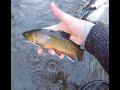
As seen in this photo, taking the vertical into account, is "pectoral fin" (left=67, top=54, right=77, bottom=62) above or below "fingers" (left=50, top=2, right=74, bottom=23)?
below

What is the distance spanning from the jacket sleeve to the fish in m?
0.11

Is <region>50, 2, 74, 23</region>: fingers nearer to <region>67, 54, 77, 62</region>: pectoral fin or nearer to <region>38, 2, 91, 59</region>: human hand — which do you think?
<region>38, 2, 91, 59</region>: human hand

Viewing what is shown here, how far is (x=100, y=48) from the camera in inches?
123

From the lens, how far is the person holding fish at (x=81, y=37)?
121 inches

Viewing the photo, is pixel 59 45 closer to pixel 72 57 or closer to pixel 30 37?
pixel 72 57

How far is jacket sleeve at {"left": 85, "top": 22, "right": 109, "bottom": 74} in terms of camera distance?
311 cm

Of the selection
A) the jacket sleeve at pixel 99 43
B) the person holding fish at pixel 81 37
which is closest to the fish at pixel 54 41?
the person holding fish at pixel 81 37

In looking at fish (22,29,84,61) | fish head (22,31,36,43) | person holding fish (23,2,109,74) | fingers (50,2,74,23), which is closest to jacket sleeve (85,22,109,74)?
person holding fish (23,2,109,74)

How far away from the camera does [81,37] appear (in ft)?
10.3

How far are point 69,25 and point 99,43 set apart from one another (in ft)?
1.07

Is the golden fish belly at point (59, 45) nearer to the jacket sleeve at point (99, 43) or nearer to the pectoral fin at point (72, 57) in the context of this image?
the pectoral fin at point (72, 57)
